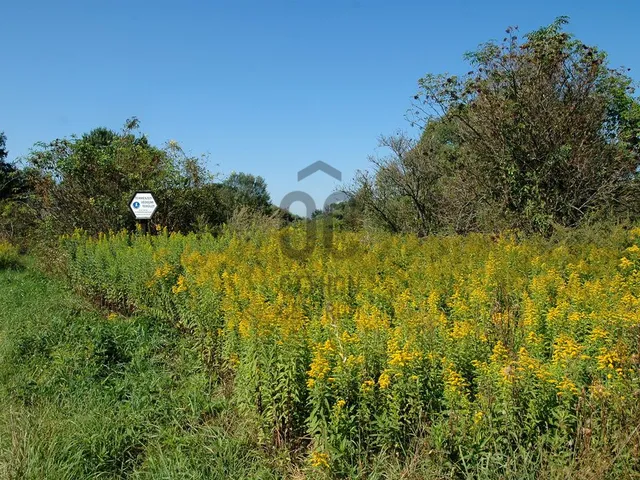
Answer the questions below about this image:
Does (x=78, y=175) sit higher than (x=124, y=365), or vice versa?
(x=78, y=175)

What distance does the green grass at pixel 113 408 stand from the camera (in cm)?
338

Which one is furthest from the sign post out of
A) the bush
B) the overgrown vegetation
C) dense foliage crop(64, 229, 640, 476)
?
dense foliage crop(64, 229, 640, 476)

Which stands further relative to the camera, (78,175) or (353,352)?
(78,175)

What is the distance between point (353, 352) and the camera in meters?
3.21

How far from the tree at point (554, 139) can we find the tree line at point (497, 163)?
0.02 metres

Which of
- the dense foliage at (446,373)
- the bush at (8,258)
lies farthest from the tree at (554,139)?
the bush at (8,258)

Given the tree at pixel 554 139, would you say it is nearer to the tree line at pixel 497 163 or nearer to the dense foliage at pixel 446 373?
the tree line at pixel 497 163

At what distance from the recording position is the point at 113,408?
13.7 feet

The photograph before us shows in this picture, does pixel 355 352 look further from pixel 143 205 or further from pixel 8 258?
pixel 8 258

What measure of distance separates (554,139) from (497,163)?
1176 millimetres

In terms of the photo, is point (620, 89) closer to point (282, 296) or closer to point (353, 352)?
point (282, 296)

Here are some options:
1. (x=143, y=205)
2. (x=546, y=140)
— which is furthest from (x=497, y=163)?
(x=143, y=205)

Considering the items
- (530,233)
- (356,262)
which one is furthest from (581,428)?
(530,233)

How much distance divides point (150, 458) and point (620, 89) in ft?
41.1
